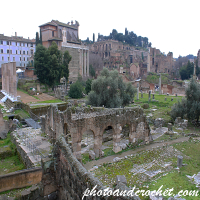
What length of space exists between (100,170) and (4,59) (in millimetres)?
48152

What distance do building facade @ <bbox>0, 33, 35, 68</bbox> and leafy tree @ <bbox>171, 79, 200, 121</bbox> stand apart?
141ft

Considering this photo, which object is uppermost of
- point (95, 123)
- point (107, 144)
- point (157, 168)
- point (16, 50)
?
point (16, 50)

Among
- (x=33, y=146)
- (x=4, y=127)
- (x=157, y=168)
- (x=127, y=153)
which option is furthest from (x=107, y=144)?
(x=4, y=127)

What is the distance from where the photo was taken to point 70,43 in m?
52.7

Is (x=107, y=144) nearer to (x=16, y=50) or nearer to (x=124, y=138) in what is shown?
(x=124, y=138)

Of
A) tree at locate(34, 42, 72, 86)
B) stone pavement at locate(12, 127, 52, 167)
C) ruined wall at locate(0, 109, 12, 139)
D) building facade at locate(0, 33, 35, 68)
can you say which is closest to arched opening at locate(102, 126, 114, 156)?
stone pavement at locate(12, 127, 52, 167)

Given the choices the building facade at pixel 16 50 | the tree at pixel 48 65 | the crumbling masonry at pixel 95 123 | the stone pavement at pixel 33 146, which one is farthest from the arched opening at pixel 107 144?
the building facade at pixel 16 50

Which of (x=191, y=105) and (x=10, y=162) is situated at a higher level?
(x=191, y=105)

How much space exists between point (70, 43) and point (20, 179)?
4824 centimetres

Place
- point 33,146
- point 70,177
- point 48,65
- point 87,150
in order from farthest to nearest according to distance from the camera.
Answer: point 48,65 → point 87,150 → point 33,146 → point 70,177

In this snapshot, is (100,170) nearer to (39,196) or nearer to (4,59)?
(39,196)

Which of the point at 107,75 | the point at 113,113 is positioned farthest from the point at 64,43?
the point at 113,113

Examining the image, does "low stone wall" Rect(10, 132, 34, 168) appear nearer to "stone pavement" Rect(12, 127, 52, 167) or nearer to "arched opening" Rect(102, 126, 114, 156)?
"stone pavement" Rect(12, 127, 52, 167)

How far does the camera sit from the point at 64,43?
49.0 m
